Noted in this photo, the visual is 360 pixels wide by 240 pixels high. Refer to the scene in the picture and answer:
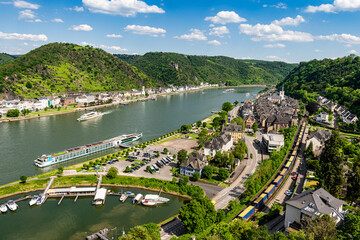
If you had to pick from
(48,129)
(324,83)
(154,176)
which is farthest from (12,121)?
(324,83)

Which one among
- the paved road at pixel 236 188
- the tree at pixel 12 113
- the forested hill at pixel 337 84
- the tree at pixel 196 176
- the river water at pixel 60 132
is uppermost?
the forested hill at pixel 337 84

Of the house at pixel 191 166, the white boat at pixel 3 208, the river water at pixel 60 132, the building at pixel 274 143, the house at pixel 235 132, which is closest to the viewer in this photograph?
the white boat at pixel 3 208

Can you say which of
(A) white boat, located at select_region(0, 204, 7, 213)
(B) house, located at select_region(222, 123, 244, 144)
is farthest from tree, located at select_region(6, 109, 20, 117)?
(B) house, located at select_region(222, 123, 244, 144)

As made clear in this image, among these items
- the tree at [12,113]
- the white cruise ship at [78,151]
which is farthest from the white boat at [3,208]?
the tree at [12,113]

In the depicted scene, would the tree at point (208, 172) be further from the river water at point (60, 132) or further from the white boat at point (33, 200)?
the river water at point (60, 132)

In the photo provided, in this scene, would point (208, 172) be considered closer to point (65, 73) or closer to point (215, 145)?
point (215, 145)
